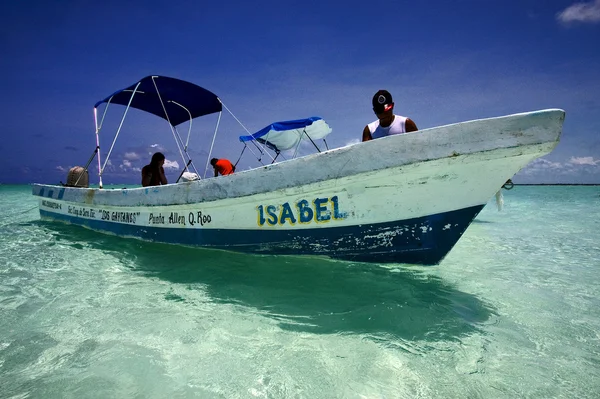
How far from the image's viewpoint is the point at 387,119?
334cm

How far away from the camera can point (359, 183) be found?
277cm

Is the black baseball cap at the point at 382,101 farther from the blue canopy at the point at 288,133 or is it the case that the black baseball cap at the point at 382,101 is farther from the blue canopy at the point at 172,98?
the blue canopy at the point at 288,133

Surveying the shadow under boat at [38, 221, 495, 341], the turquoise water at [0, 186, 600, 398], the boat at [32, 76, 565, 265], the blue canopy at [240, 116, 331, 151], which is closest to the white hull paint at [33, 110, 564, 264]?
the boat at [32, 76, 565, 265]

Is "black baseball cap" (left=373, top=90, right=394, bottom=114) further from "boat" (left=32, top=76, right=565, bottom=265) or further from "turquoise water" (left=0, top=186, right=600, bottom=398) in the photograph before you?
"turquoise water" (left=0, top=186, right=600, bottom=398)

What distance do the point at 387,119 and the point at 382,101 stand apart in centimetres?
20

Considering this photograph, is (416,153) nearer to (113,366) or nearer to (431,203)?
(431,203)

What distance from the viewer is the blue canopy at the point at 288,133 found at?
348 inches

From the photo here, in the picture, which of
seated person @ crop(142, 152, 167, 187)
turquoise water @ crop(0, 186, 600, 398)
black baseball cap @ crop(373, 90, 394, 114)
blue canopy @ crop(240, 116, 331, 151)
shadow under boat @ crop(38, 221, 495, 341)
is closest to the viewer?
turquoise water @ crop(0, 186, 600, 398)

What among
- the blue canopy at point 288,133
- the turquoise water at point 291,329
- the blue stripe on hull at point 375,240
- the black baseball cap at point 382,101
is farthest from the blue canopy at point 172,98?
the black baseball cap at point 382,101

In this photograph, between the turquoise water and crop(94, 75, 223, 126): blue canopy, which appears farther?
crop(94, 75, 223, 126): blue canopy

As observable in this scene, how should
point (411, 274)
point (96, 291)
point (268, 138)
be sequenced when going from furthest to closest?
point (268, 138) < point (411, 274) < point (96, 291)

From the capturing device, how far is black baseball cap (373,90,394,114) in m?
3.25

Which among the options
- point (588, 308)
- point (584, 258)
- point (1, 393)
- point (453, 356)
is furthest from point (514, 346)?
point (584, 258)

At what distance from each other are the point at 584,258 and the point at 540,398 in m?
4.53
